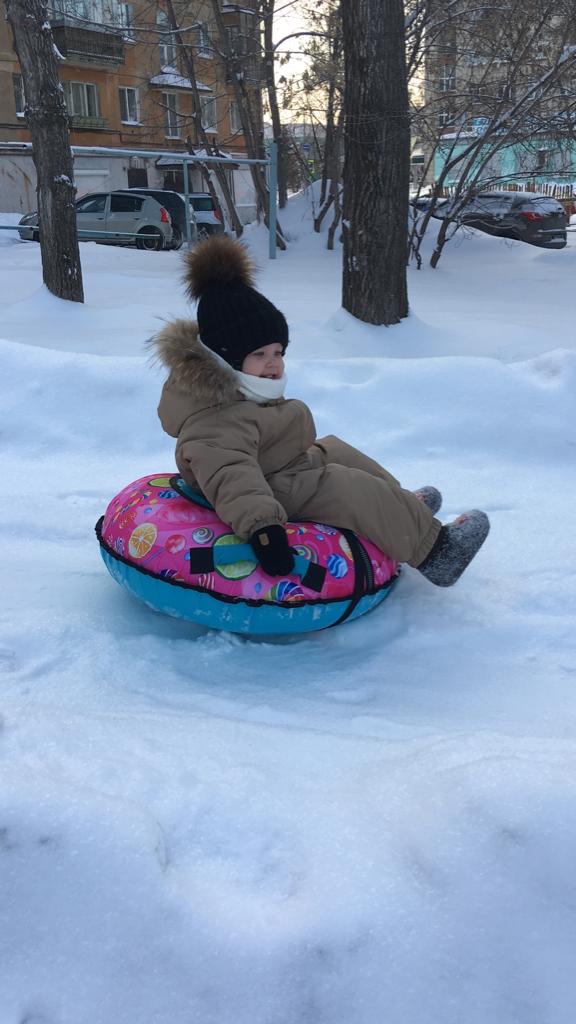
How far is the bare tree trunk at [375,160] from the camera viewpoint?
5684 millimetres

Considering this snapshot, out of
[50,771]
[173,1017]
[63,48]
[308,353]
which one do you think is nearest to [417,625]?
[50,771]

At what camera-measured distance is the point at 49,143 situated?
22.4ft

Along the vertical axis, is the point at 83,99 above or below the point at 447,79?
above

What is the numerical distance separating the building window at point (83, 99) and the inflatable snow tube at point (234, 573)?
28911 mm

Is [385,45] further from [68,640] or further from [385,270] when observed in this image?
[68,640]

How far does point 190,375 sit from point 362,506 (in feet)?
2.27

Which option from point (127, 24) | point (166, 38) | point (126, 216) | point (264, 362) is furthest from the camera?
point (126, 216)

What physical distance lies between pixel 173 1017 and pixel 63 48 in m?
29.9

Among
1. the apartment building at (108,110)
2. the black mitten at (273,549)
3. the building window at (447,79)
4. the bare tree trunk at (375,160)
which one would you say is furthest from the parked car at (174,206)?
the black mitten at (273,549)

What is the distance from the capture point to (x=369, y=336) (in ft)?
19.9

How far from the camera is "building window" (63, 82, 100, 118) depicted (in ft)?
91.8

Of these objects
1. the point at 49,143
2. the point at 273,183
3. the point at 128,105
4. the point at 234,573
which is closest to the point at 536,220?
the point at 273,183

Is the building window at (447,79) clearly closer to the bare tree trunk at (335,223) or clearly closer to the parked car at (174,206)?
the bare tree trunk at (335,223)

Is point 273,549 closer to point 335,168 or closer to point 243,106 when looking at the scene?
point 335,168
